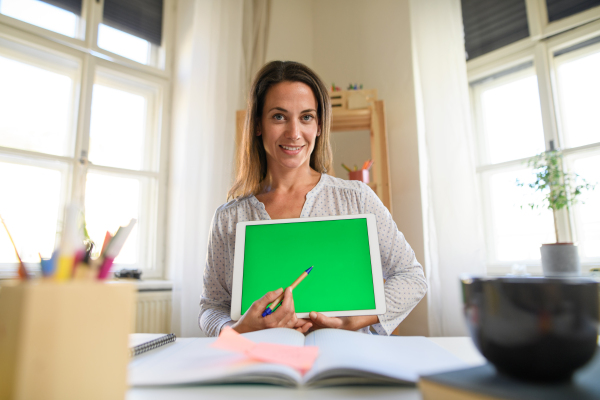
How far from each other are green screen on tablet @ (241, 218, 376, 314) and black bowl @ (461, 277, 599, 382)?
18.8 inches

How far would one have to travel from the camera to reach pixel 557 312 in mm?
279

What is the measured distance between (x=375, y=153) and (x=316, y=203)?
111 centimetres

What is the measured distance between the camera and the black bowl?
0.92ft

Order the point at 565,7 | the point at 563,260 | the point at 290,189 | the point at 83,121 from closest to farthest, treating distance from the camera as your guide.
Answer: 1. the point at 290,189
2. the point at 563,260
3. the point at 565,7
4. the point at 83,121

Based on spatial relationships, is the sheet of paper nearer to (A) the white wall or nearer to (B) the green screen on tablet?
(B) the green screen on tablet

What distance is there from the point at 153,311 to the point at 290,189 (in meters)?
1.43

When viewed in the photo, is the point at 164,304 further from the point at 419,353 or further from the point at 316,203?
the point at 419,353

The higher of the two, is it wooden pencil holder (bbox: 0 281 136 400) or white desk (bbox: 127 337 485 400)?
wooden pencil holder (bbox: 0 281 136 400)

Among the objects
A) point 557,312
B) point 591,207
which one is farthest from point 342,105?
point 557,312

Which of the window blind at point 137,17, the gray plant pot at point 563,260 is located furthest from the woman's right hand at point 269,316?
the window blind at point 137,17

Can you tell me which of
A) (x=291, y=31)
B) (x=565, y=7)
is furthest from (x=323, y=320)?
(x=291, y=31)

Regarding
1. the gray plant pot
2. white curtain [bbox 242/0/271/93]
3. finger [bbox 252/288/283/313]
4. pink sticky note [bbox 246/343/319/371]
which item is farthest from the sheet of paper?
white curtain [bbox 242/0/271/93]

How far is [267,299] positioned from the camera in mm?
714

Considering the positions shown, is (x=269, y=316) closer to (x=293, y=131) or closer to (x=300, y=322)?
(x=300, y=322)
